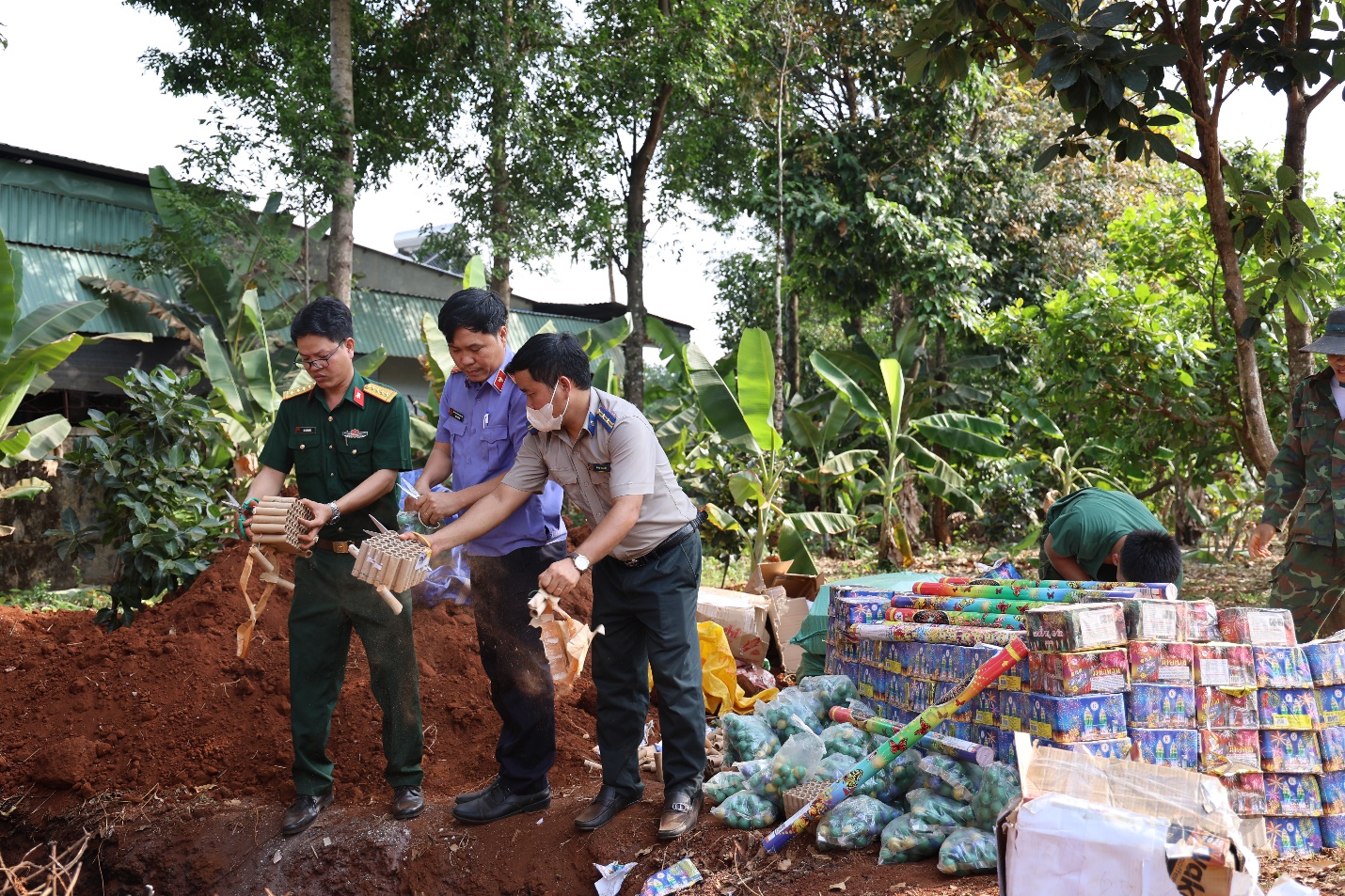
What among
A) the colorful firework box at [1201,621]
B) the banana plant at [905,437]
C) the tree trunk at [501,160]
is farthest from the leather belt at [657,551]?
the tree trunk at [501,160]

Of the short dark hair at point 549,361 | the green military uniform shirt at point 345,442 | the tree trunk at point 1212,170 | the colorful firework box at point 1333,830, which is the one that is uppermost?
the tree trunk at point 1212,170

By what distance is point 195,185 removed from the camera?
32.6ft

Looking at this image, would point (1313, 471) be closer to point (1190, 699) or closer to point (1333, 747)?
point (1333, 747)

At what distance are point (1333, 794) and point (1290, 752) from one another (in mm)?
A: 171

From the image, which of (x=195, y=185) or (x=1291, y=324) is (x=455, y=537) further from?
(x=195, y=185)

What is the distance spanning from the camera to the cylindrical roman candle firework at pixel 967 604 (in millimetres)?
3428

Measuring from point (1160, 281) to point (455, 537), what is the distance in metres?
7.13

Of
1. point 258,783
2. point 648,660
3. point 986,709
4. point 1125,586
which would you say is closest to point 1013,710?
point 986,709

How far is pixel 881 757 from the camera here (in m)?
3.16

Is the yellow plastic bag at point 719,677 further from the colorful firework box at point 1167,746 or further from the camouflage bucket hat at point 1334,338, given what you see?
the camouflage bucket hat at point 1334,338

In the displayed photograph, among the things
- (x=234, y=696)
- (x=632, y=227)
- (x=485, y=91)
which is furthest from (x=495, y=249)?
(x=234, y=696)

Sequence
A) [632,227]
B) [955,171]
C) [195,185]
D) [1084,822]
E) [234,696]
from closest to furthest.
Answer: [1084,822] < [234,696] < [195,185] < [955,171] < [632,227]

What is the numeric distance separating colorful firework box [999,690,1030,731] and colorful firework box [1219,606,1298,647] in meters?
0.70

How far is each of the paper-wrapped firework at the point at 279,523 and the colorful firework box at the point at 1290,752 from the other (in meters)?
3.16
